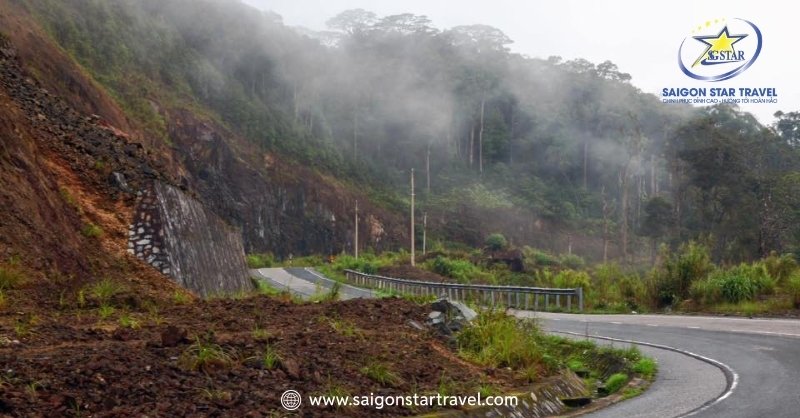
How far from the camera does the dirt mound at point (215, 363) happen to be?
6.23 metres

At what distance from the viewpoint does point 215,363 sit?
7.32 m

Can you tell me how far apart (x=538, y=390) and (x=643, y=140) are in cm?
9244

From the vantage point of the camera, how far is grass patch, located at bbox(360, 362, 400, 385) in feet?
26.7

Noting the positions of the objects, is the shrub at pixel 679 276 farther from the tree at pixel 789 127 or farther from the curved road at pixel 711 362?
the tree at pixel 789 127

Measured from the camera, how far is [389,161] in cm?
9675

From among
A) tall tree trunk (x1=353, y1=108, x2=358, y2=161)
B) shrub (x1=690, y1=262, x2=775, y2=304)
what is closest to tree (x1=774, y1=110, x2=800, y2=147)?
tall tree trunk (x1=353, y1=108, x2=358, y2=161)

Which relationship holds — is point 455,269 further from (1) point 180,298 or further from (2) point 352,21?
(2) point 352,21

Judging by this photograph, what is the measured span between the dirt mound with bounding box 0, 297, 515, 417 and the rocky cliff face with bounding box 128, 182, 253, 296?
5.77m

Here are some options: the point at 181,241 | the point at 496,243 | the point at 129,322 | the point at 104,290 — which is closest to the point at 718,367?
the point at 129,322

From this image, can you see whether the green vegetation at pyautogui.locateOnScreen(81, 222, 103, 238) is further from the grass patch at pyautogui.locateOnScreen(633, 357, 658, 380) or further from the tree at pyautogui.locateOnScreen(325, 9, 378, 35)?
the tree at pyautogui.locateOnScreen(325, 9, 378, 35)

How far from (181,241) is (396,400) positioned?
39.7 feet

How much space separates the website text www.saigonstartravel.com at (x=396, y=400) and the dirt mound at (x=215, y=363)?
0.10 m

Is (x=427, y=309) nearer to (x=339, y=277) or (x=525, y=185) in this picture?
(x=339, y=277)

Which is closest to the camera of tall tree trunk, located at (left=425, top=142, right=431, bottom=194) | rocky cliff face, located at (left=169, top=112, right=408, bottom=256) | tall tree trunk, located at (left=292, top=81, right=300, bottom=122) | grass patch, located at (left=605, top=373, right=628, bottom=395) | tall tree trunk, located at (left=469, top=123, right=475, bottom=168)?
grass patch, located at (left=605, top=373, right=628, bottom=395)
